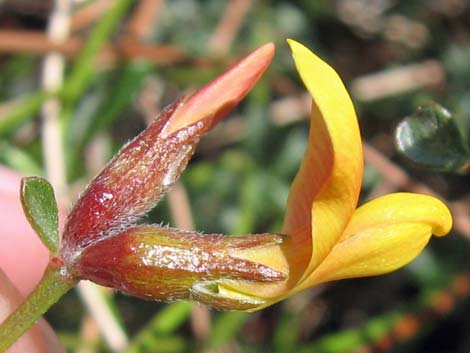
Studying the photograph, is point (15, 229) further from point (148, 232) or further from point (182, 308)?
point (148, 232)

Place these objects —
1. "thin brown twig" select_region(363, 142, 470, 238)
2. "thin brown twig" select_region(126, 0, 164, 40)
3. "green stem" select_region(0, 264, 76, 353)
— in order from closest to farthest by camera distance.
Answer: "green stem" select_region(0, 264, 76, 353) < "thin brown twig" select_region(363, 142, 470, 238) < "thin brown twig" select_region(126, 0, 164, 40)

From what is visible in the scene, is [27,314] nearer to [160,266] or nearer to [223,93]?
[160,266]

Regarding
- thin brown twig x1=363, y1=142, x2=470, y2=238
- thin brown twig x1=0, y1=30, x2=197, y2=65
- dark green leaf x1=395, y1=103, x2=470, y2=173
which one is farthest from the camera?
thin brown twig x1=0, y1=30, x2=197, y2=65

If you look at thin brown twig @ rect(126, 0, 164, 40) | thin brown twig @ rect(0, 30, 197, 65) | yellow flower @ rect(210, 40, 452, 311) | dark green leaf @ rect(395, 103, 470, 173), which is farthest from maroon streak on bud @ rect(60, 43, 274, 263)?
thin brown twig @ rect(126, 0, 164, 40)

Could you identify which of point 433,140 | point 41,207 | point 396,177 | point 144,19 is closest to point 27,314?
point 41,207

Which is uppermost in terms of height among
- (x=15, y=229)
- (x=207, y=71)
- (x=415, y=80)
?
(x=15, y=229)

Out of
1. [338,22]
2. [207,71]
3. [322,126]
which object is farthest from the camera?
[338,22]

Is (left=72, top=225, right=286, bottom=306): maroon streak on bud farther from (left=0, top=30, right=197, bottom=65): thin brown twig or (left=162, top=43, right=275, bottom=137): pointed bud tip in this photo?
(left=0, top=30, right=197, bottom=65): thin brown twig

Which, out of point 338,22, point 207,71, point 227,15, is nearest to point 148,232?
point 207,71

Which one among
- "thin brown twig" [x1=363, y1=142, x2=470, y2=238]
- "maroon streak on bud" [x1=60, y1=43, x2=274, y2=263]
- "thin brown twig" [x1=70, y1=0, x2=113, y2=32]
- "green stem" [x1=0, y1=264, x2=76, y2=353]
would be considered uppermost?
"maroon streak on bud" [x1=60, y1=43, x2=274, y2=263]
